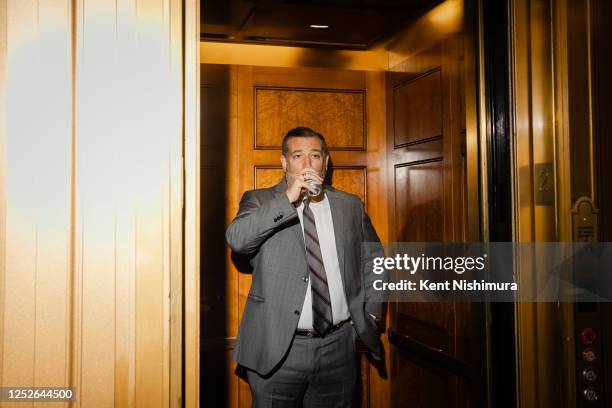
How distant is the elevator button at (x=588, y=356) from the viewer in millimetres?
1674

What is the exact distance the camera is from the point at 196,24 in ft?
4.26

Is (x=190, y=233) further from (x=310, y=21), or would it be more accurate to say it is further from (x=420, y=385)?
(x=420, y=385)

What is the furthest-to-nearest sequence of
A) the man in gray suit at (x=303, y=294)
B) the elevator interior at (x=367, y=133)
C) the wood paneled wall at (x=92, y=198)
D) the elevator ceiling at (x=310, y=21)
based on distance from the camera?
1. the elevator ceiling at (x=310, y=21)
2. the elevator interior at (x=367, y=133)
3. the man in gray suit at (x=303, y=294)
4. the wood paneled wall at (x=92, y=198)

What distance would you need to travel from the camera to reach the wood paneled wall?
1177 mm

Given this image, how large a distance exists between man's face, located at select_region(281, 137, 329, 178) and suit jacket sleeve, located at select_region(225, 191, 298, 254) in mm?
425

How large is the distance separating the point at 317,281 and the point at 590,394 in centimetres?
109

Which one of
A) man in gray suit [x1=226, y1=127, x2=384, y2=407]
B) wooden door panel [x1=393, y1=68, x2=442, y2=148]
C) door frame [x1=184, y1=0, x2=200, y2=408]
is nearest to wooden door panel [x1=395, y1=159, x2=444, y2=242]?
wooden door panel [x1=393, y1=68, x2=442, y2=148]

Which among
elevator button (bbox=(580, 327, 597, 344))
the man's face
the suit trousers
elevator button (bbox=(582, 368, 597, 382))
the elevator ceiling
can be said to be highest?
the elevator ceiling

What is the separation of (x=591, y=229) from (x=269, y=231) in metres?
1.12

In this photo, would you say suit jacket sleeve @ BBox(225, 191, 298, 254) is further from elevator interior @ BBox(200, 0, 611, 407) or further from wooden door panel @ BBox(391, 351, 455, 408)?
wooden door panel @ BBox(391, 351, 455, 408)

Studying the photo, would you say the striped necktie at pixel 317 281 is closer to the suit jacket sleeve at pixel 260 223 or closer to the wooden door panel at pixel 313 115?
the suit jacket sleeve at pixel 260 223

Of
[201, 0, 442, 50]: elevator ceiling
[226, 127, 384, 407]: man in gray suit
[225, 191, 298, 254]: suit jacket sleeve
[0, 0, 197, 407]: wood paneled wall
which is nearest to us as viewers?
[0, 0, 197, 407]: wood paneled wall

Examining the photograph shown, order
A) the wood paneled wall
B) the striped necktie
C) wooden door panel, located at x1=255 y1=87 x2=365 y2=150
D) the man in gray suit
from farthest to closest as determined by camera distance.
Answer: wooden door panel, located at x1=255 y1=87 x2=365 y2=150, the striped necktie, the man in gray suit, the wood paneled wall

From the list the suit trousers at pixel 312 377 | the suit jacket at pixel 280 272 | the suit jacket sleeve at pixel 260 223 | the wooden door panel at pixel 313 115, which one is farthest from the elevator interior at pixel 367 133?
the suit jacket sleeve at pixel 260 223
